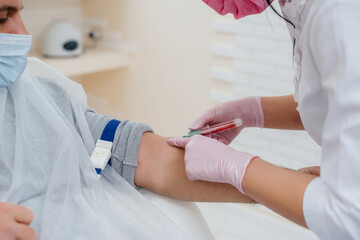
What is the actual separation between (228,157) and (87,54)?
2.00 m

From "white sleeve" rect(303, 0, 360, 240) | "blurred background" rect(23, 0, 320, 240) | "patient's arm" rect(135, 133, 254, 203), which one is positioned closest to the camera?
"white sleeve" rect(303, 0, 360, 240)

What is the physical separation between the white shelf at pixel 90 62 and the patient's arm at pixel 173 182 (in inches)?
60.5

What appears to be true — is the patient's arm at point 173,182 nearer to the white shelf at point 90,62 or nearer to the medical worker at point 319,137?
the medical worker at point 319,137

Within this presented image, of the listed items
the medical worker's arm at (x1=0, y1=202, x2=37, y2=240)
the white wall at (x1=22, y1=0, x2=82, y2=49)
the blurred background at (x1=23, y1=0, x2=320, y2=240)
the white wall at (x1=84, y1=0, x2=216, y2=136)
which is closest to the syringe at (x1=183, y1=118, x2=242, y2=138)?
the medical worker's arm at (x1=0, y1=202, x2=37, y2=240)

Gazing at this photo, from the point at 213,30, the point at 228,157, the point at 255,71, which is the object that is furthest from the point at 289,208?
the point at 213,30

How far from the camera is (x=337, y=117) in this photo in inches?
32.5

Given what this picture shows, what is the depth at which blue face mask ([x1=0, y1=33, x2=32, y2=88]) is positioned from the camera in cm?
107

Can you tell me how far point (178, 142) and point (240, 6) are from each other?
1.37ft

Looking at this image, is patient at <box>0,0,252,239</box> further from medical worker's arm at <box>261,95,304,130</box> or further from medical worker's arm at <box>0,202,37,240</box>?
medical worker's arm at <box>261,95,304,130</box>

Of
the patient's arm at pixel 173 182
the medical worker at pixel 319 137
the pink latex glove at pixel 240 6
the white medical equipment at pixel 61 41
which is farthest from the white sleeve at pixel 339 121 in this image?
the white medical equipment at pixel 61 41

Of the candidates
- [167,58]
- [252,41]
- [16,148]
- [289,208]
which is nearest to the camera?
[289,208]

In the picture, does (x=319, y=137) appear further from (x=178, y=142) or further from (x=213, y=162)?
(x=178, y=142)

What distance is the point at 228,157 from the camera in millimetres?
1083

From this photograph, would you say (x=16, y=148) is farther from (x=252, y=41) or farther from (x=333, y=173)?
(x=252, y=41)
